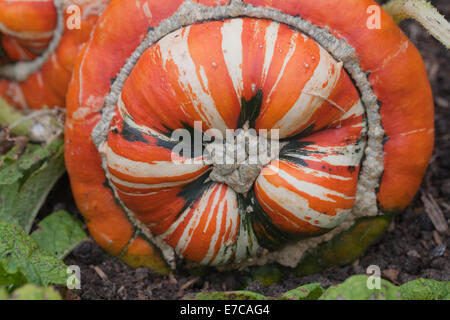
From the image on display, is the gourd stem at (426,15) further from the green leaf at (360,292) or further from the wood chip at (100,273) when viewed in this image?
the wood chip at (100,273)

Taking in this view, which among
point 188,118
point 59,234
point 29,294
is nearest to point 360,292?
point 188,118

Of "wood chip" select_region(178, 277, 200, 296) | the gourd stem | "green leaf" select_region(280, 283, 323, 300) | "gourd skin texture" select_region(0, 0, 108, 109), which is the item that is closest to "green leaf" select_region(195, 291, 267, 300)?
"green leaf" select_region(280, 283, 323, 300)

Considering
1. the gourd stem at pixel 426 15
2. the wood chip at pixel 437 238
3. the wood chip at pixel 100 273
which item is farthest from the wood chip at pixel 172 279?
the gourd stem at pixel 426 15

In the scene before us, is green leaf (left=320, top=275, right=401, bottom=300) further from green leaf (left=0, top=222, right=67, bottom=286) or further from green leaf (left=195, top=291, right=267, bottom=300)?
green leaf (left=0, top=222, right=67, bottom=286)

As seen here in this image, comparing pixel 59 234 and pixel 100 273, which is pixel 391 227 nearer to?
pixel 100 273
